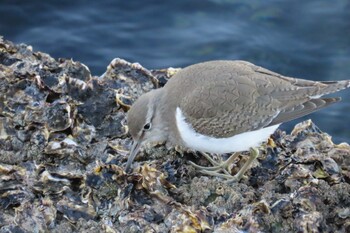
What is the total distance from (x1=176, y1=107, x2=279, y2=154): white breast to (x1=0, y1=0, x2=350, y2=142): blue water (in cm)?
432

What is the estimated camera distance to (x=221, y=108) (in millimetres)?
6789

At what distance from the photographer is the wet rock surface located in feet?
19.2

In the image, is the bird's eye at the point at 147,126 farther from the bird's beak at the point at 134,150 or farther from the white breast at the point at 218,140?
the white breast at the point at 218,140

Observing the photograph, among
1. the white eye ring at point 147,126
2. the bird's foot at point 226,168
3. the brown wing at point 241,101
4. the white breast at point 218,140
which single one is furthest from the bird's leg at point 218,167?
the white eye ring at point 147,126

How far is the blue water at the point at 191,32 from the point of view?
11578mm

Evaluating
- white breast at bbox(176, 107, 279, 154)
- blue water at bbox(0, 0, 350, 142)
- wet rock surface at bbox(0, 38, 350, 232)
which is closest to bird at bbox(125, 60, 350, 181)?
white breast at bbox(176, 107, 279, 154)

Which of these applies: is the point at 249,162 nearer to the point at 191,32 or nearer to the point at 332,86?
the point at 332,86

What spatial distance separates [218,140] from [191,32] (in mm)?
5470

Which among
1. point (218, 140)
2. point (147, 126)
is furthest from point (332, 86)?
point (147, 126)

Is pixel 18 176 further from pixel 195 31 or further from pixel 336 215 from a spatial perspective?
pixel 195 31

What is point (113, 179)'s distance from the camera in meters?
6.27

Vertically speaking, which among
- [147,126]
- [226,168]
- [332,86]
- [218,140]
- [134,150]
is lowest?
[226,168]

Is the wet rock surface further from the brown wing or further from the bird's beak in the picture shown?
the brown wing

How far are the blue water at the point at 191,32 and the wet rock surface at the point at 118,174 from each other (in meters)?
3.79
